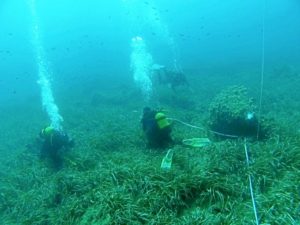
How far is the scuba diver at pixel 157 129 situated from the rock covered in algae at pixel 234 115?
1.54 meters

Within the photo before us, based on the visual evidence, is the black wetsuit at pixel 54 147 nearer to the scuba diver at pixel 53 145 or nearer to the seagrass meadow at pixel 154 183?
the scuba diver at pixel 53 145

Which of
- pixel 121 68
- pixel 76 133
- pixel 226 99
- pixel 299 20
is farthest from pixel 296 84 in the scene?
pixel 299 20

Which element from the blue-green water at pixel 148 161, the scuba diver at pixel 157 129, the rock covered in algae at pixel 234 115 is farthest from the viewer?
the rock covered in algae at pixel 234 115

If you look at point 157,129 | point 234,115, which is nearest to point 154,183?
point 157,129

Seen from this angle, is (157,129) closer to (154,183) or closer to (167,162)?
(167,162)

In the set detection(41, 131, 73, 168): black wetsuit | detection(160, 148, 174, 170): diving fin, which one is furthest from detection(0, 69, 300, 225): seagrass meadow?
detection(41, 131, 73, 168): black wetsuit

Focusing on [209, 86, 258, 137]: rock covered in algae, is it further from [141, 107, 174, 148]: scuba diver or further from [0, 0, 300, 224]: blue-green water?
[141, 107, 174, 148]: scuba diver

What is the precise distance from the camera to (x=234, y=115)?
9.09 meters

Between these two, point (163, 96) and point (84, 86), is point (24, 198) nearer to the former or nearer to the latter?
point (163, 96)

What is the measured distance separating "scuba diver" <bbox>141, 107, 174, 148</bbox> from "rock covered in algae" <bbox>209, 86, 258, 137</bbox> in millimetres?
1541

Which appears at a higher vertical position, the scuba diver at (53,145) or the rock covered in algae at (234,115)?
the rock covered in algae at (234,115)

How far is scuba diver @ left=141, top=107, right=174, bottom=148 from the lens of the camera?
8.71m

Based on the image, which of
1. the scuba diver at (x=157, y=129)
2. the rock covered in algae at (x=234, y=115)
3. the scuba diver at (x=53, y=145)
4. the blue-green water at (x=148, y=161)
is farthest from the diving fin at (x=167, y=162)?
the scuba diver at (x=53, y=145)

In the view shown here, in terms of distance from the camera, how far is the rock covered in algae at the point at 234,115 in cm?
898
